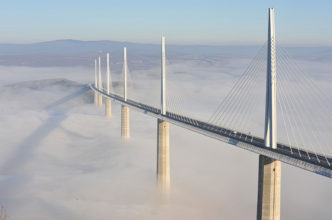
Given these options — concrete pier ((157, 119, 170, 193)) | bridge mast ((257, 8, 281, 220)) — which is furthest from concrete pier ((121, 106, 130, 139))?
bridge mast ((257, 8, 281, 220))

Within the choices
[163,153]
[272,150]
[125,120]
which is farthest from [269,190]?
[125,120]

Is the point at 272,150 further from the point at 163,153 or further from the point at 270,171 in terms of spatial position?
the point at 163,153

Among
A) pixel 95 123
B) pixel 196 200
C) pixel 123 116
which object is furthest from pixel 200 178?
pixel 95 123

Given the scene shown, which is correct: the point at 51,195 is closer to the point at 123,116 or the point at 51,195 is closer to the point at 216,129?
the point at 216,129

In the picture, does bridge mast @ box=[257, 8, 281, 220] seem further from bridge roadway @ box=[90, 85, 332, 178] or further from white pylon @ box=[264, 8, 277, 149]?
bridge roadway @ box=[90, 85, 332, 178]

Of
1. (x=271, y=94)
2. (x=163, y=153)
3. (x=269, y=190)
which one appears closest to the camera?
(x=271, y=94)
